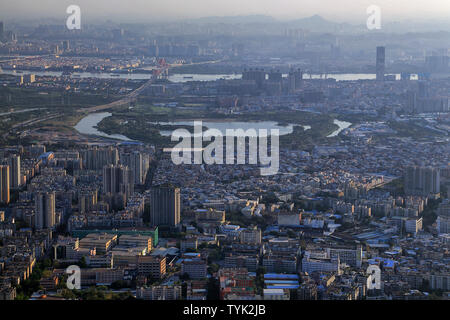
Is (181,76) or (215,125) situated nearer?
(215,125)

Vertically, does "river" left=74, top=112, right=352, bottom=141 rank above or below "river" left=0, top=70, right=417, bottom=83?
below

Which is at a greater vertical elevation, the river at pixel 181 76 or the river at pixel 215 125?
the river at pixel 181 76

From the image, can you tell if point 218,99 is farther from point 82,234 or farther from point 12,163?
point 82,234

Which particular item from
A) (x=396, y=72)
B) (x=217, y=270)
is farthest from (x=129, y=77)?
(x=217, y=270)

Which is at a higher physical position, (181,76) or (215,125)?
(181,76)

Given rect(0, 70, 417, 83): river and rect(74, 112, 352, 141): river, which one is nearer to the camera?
rect(74, 112, 352, 141): river

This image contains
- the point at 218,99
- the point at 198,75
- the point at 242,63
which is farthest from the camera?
the point at 242,63

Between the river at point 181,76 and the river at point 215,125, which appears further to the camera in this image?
the river at point 181,76

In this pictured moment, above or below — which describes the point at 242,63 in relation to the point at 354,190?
above

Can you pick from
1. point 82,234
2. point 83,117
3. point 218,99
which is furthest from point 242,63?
point 82,234
